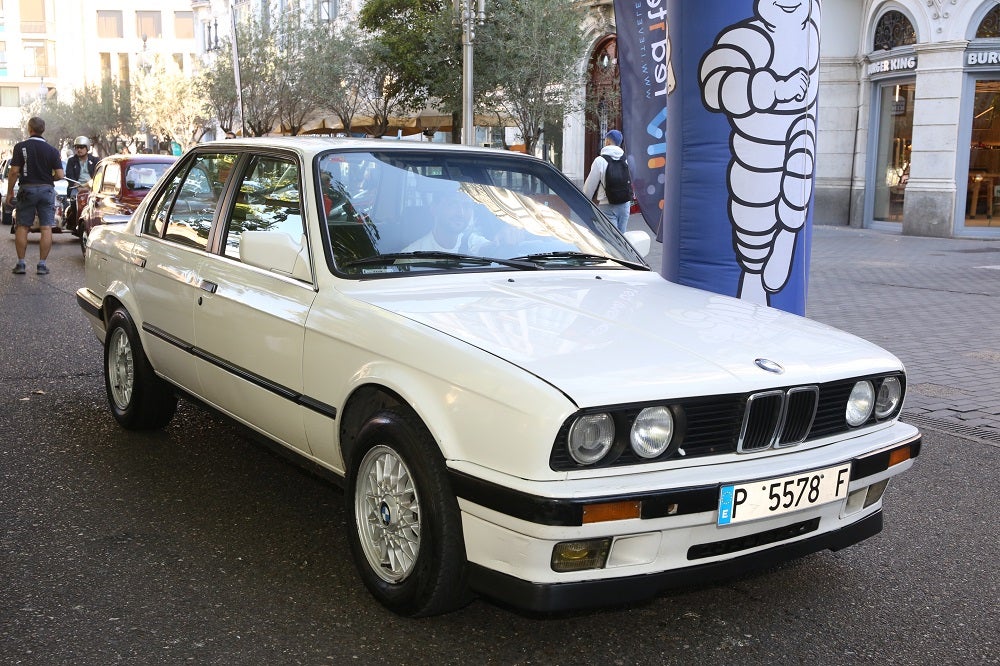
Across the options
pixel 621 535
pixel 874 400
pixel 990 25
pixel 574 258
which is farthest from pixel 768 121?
pixel 990 25

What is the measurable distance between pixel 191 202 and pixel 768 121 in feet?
11.1

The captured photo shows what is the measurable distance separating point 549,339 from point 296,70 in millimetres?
34199

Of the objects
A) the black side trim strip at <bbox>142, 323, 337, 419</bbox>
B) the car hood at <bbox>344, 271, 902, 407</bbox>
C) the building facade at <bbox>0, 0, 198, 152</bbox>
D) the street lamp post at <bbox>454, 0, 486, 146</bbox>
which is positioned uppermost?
the building facade at <bbox>0, 0, 198, 152</bbox>

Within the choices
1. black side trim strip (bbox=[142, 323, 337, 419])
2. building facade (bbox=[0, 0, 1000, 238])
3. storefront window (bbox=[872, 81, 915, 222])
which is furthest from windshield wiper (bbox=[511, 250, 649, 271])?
storefront window (bbox=[872, 81, 915, 222])

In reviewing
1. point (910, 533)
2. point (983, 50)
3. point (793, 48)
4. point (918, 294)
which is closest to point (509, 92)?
point (983, 50)

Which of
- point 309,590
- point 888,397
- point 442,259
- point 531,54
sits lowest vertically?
point 309,590

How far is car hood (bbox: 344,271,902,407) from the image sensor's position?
3.04 m

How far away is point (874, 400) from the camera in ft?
11.7

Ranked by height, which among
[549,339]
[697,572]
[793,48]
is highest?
[793,48]

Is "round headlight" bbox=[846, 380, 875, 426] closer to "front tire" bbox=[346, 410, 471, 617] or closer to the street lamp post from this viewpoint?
"front tire" bbox=[346, 410, 471, 617]

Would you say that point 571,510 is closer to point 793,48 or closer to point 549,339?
point 549,339

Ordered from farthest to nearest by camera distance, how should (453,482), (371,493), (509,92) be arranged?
(509,92) → (371,493) → (453,482)

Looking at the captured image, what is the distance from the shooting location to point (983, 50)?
2036cm

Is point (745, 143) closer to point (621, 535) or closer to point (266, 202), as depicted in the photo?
point (266, 202)
